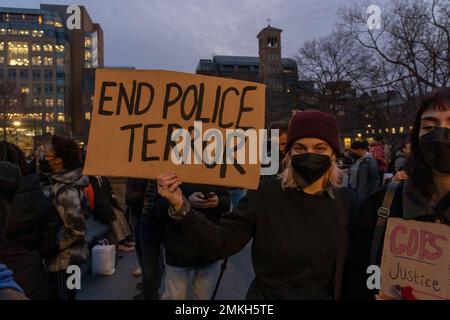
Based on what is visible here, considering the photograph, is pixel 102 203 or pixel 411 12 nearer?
pixel 102 203

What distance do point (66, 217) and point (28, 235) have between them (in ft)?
2.14

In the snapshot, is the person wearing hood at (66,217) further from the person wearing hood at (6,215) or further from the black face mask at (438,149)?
the black face mask at (438,149)

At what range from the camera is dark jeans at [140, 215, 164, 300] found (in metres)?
3.56

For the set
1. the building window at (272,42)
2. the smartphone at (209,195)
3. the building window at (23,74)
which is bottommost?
the smartphone at (209,195)

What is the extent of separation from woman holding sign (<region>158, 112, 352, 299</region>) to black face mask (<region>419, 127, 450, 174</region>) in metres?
0.46

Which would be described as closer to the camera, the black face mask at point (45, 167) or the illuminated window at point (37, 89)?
the black face mask at point (45, 167)

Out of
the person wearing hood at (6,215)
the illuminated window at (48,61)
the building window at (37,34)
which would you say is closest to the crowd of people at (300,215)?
the person wearing hood at (6,215)

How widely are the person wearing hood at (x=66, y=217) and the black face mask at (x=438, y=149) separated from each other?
257 centimetres

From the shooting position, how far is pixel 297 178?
204 centimetres

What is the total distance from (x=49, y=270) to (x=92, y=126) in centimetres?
165

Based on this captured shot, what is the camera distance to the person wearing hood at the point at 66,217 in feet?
10.4
